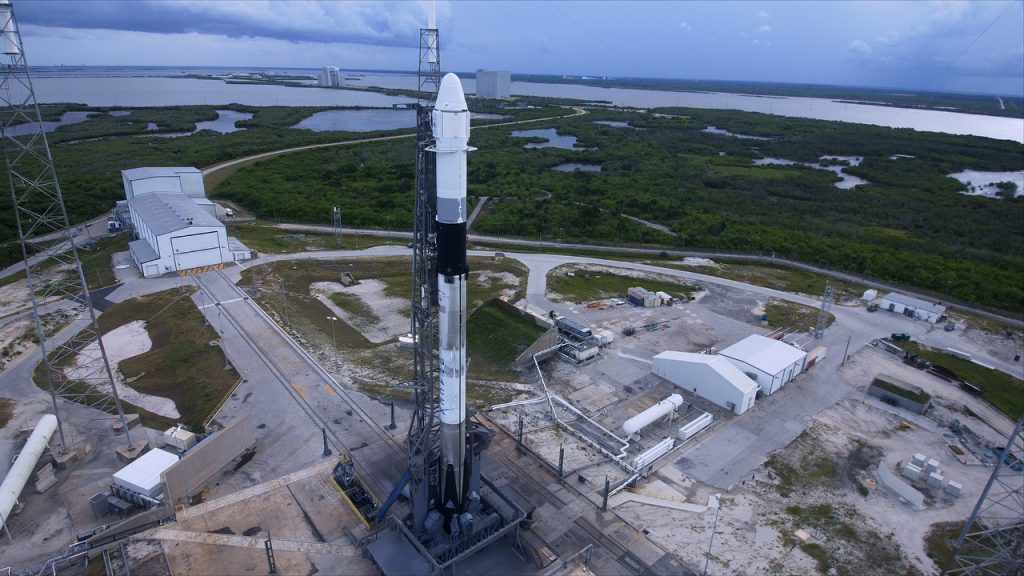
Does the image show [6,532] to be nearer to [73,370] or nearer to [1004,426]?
[73,370]

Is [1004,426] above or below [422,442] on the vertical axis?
below

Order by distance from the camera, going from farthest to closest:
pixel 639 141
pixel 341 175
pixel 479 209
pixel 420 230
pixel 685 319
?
pixel 639 141 < pixel 341 175 < pixel 479 209 < pixel 685 319 < pixel 420 230

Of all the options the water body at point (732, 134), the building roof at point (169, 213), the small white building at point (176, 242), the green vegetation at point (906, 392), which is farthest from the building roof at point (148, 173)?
the water body at point (732, 134)

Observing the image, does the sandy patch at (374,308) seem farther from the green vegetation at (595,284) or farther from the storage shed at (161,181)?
the storage shed at (161,181)

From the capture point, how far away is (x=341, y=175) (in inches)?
3912

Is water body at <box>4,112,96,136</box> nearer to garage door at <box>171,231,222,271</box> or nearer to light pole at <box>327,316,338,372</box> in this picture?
garage door at <box>171,231,222,271</box>

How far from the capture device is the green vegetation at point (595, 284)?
53031 mm

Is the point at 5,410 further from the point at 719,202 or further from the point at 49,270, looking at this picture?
the point at 719,202

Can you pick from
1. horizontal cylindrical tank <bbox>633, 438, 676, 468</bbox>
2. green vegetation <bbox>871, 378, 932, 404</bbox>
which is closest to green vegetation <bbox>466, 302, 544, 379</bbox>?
horizontal cylindrical tank <bbox>633, 438, 676, 468</bbox>

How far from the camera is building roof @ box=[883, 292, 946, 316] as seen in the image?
165 ft

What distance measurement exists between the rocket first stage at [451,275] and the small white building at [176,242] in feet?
136

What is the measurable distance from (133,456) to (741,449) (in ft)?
108

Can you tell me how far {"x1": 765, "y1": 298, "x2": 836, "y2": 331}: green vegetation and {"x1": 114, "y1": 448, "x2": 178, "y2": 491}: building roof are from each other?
4503cm

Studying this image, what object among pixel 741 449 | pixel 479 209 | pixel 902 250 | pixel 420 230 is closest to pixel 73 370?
pixel 420 230
